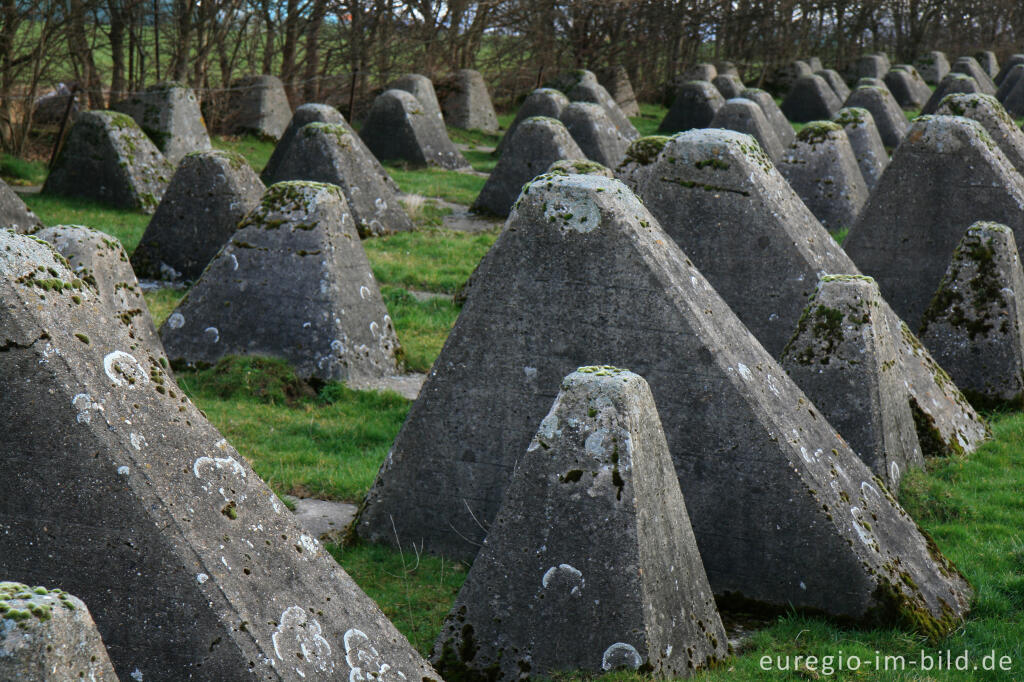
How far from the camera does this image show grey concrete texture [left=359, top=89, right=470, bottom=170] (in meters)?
18.5

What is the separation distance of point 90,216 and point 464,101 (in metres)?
12.5

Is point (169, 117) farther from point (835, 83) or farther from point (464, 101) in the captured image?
point (835, 83)

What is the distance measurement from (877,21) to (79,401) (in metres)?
42.6

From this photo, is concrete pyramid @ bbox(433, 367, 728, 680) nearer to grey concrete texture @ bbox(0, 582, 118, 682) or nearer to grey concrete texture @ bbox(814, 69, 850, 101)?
grey concrete texture @ bbox(0, 582, 118, 682)

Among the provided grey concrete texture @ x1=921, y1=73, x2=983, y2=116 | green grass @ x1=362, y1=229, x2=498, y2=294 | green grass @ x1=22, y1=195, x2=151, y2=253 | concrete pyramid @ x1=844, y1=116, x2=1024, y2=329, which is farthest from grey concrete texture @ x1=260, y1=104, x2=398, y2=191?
grey concrete texture @ x1=921, y1=73, x2=983, y2=116

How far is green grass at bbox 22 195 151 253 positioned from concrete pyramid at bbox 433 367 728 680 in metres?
8.92

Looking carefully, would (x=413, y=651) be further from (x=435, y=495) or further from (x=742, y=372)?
(x=742, y=372)

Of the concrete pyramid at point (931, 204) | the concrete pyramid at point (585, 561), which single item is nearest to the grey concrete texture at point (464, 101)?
the concrete pyramid at point (931, 204)

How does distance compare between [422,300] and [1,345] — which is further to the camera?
[422,300]

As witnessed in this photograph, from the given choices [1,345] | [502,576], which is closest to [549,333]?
[502,576]

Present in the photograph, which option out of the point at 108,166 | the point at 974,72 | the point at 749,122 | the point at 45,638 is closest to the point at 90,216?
the point at 108,166

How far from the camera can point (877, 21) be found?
41.1 m

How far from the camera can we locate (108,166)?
13.9 m

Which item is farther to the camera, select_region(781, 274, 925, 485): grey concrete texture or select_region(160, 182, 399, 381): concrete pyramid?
select_region(160, 182, 399, 381): concrete pyramid
